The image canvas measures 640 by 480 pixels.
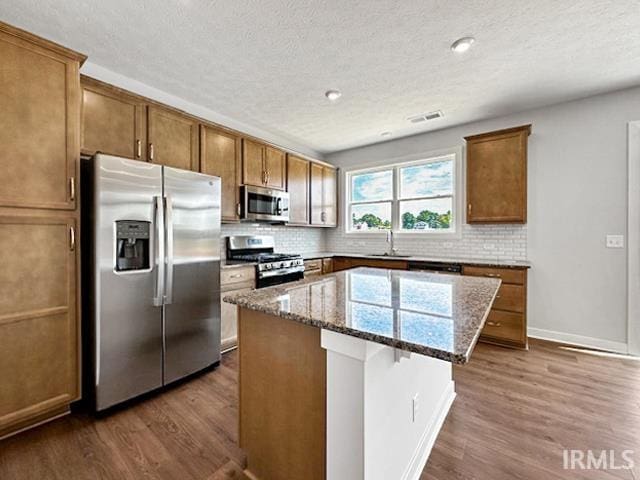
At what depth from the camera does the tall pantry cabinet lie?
68.8 inches

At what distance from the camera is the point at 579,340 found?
129 inches

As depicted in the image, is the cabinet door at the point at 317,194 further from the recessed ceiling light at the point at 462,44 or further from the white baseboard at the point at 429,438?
the white baseboard at the point at 429,438

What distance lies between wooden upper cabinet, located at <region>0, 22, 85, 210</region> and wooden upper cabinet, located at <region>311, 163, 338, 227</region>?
10.2ft

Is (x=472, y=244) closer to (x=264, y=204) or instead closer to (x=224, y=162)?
(x=264, y=204)

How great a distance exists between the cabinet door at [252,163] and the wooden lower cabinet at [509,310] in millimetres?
2763

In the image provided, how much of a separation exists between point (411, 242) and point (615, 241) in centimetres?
221

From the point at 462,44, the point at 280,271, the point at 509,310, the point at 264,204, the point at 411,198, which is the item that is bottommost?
the point at 509,310

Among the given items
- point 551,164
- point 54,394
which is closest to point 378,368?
point 54,394

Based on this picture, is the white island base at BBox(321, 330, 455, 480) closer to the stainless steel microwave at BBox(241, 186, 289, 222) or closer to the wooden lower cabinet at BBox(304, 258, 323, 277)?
the stainless steel microwave at BBox(241, 186, 289, 222)

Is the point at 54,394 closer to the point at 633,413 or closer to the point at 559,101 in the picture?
the point at 633,413

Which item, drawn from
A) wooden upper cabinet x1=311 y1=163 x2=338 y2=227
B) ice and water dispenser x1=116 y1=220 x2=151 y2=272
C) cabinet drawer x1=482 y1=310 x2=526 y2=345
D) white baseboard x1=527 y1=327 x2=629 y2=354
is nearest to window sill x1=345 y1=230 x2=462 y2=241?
wooden upper cabinet x1=311 y1=163 x2=338 y2=227

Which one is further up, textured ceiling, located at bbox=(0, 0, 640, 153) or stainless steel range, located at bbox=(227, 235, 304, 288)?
textured ceiling, located at bbox=(0, 0, 640, 153)

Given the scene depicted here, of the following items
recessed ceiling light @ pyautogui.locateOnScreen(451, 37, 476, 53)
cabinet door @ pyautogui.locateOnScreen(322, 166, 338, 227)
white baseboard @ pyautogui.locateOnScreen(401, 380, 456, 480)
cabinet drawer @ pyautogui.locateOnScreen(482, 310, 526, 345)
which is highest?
recessed ceiling light @ pyautogui.locateOnScreen(451, 37, 476, 53)

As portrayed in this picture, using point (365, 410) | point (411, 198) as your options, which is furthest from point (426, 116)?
point (365, 410)
